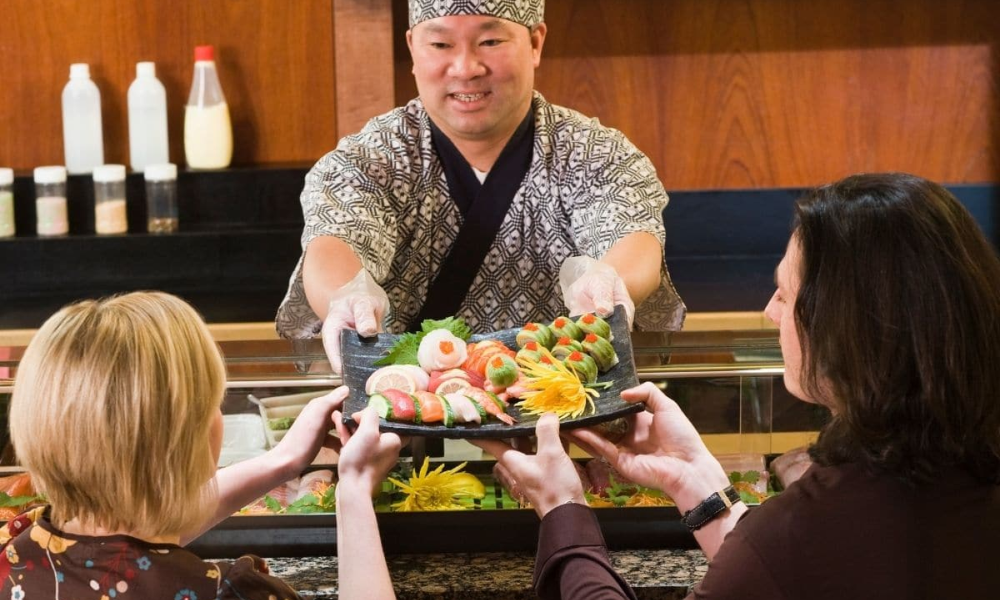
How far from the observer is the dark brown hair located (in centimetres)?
138

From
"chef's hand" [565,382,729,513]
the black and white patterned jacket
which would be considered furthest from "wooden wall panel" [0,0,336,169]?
"chef's hand" [565,382,729,513]

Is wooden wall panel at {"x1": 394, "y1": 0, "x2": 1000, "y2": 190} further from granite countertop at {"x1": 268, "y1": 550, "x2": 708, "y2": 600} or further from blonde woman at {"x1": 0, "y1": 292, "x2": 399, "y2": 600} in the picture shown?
blonde woman at {"x1": 0, "y1": 292, "x2": 399, "y2": 600}

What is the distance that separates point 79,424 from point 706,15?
134 inches

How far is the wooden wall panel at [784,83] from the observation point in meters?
4.32

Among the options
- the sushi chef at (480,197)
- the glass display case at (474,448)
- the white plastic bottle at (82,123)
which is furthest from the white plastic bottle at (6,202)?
the glass display case at (474,448)

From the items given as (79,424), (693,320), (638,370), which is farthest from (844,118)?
(79,424)

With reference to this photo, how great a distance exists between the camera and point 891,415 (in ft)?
4.61

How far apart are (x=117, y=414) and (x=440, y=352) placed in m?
0.81

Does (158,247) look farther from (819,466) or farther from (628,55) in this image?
(819,466)

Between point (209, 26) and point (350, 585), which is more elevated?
point (209, 26)

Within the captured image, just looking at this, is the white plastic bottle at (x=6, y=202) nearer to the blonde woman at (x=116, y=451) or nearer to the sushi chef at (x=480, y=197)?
the sushi chef at (x=480, y=197)

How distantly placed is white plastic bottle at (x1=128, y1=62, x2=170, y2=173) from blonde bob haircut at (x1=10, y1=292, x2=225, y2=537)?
284 cm

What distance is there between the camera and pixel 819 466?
1.46 metres

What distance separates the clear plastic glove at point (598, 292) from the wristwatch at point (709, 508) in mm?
700
